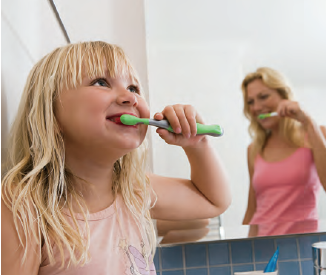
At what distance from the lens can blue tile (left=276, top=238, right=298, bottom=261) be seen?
86 cm

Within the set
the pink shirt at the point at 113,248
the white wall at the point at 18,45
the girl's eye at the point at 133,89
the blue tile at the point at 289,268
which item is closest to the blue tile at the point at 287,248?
the blue tile at the point at 289,268

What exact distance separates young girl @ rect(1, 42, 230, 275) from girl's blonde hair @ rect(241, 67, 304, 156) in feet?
0.97

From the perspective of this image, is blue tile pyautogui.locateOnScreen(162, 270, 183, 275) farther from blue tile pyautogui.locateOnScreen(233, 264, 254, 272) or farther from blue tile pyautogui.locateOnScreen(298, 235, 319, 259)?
blue tile pyautogui.locateOnScreen(298, 235, 319, 259)

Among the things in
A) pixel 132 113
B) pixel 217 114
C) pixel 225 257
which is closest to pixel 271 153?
pixel 217 114

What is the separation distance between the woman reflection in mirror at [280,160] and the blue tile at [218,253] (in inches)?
2.8

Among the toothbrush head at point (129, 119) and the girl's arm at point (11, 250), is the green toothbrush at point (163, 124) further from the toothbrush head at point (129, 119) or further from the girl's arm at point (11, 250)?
the girl's arm at point (11, 250)

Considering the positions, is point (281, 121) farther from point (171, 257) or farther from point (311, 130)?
point (171, 257)

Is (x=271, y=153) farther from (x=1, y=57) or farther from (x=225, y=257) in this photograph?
(x=1, y=57)

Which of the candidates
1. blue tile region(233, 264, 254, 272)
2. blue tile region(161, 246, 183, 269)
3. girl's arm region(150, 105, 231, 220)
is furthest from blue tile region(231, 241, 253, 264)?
girl's arm region(150, 105, 231, 220)

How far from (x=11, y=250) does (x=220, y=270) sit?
22.0 inches

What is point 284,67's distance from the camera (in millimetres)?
848

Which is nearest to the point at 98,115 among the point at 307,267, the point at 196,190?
the point at 196,190

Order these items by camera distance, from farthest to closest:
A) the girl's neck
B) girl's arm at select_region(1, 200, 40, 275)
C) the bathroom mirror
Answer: the bathroom mirror
the girl's neck
girl's arm at select_region(1, 200, 40, 275)

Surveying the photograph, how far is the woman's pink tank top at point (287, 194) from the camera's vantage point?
31.6 inches
